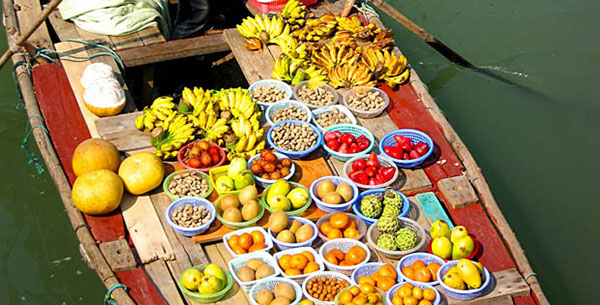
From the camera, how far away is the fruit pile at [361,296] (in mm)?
3768

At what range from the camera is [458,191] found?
190 inches

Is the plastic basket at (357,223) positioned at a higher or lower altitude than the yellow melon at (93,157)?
lower

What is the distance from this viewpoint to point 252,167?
4.68 meters

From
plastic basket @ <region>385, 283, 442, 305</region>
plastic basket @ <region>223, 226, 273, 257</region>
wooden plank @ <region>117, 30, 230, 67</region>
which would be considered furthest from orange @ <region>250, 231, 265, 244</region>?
wooden plank @ <region>117, 30, 230, 67</region>

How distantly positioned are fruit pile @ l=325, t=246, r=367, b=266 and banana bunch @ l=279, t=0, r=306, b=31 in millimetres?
2861

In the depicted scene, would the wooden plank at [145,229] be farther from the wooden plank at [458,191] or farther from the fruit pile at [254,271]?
the wooden plank at [458,191]

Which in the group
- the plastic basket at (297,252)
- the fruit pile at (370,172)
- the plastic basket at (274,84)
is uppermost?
the plastic basket at (274,84)

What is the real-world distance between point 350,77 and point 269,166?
1.46 metres

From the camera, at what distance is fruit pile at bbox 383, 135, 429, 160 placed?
16.3 feet

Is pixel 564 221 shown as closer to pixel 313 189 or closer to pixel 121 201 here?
pixel 313 189

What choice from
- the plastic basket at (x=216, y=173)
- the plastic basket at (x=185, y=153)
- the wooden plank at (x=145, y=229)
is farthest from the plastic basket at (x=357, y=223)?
the wooden plank at (x=145, y=229)

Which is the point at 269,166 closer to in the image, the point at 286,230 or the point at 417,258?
the point at 286,230

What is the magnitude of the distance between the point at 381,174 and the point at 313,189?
1.76 feet

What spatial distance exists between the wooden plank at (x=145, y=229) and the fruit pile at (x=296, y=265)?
753 mm
